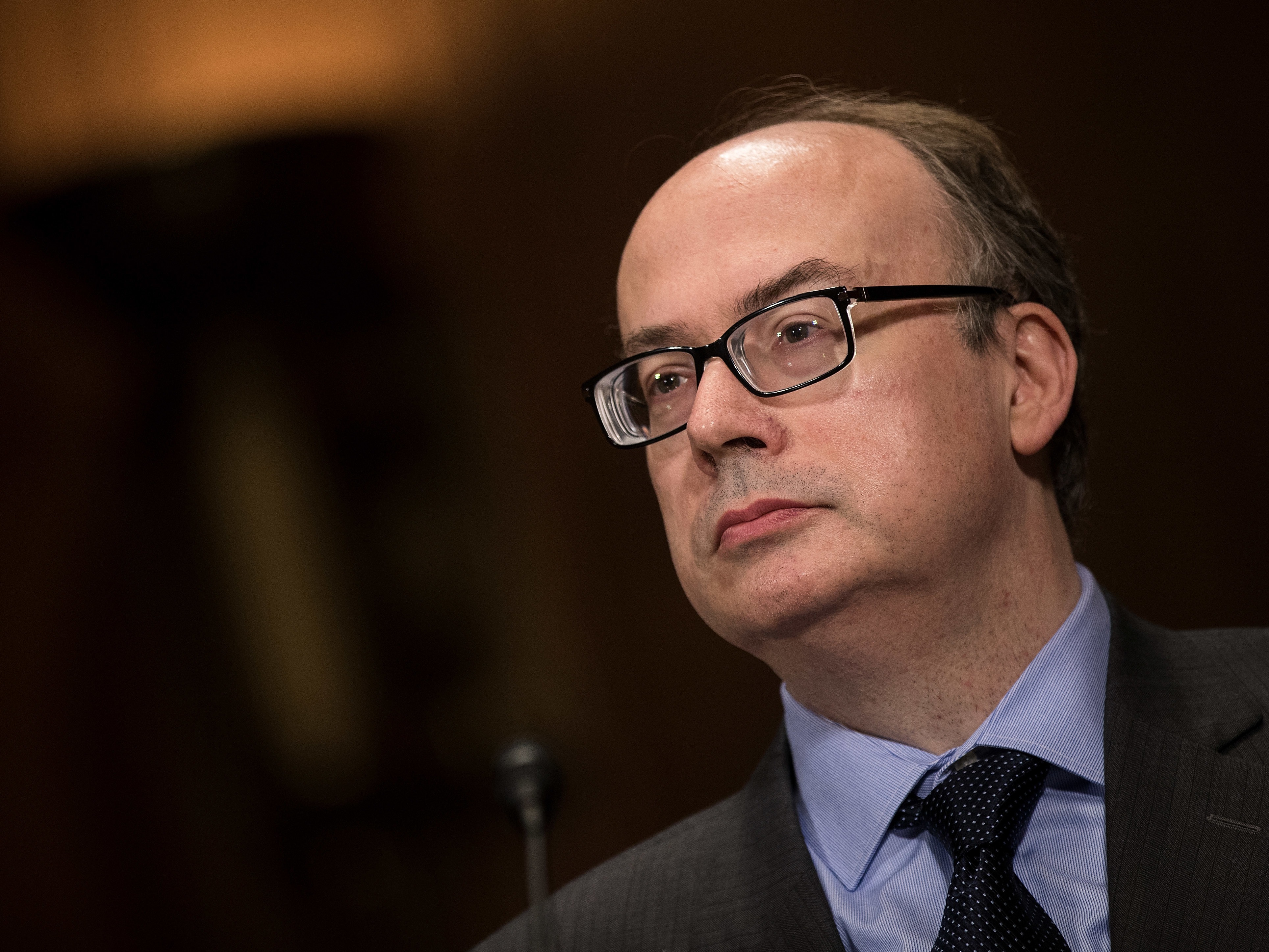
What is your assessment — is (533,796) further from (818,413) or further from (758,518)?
(818,413)

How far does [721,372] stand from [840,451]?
18 cm

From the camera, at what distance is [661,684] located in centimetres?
315

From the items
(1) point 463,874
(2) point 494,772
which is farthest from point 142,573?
(2) point 494,772

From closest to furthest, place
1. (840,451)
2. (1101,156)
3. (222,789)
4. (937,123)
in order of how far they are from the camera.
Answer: (840,451)
(937,123)
(1101,156)
(222,789)

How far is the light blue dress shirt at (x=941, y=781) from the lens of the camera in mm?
1290

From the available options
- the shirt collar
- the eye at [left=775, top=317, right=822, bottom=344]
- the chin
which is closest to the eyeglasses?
the eye at [left=775, top=317, right=822, bottom=344]

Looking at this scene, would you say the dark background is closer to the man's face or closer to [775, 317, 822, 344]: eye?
the man's face

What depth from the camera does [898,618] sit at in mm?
1365

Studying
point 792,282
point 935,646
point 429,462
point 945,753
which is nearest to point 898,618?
point 935,646

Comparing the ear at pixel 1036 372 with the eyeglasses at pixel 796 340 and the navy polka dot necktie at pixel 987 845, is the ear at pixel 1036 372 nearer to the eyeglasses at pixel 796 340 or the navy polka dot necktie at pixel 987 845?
the eyeglasses at pixel 796 340

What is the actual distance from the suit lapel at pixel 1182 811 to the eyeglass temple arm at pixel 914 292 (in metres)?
0.51

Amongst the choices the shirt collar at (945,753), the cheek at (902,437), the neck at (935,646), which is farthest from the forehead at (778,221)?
the shirt collar at (945,753)

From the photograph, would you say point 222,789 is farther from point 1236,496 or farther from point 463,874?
point 1236,496

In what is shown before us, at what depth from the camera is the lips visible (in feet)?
4.36
